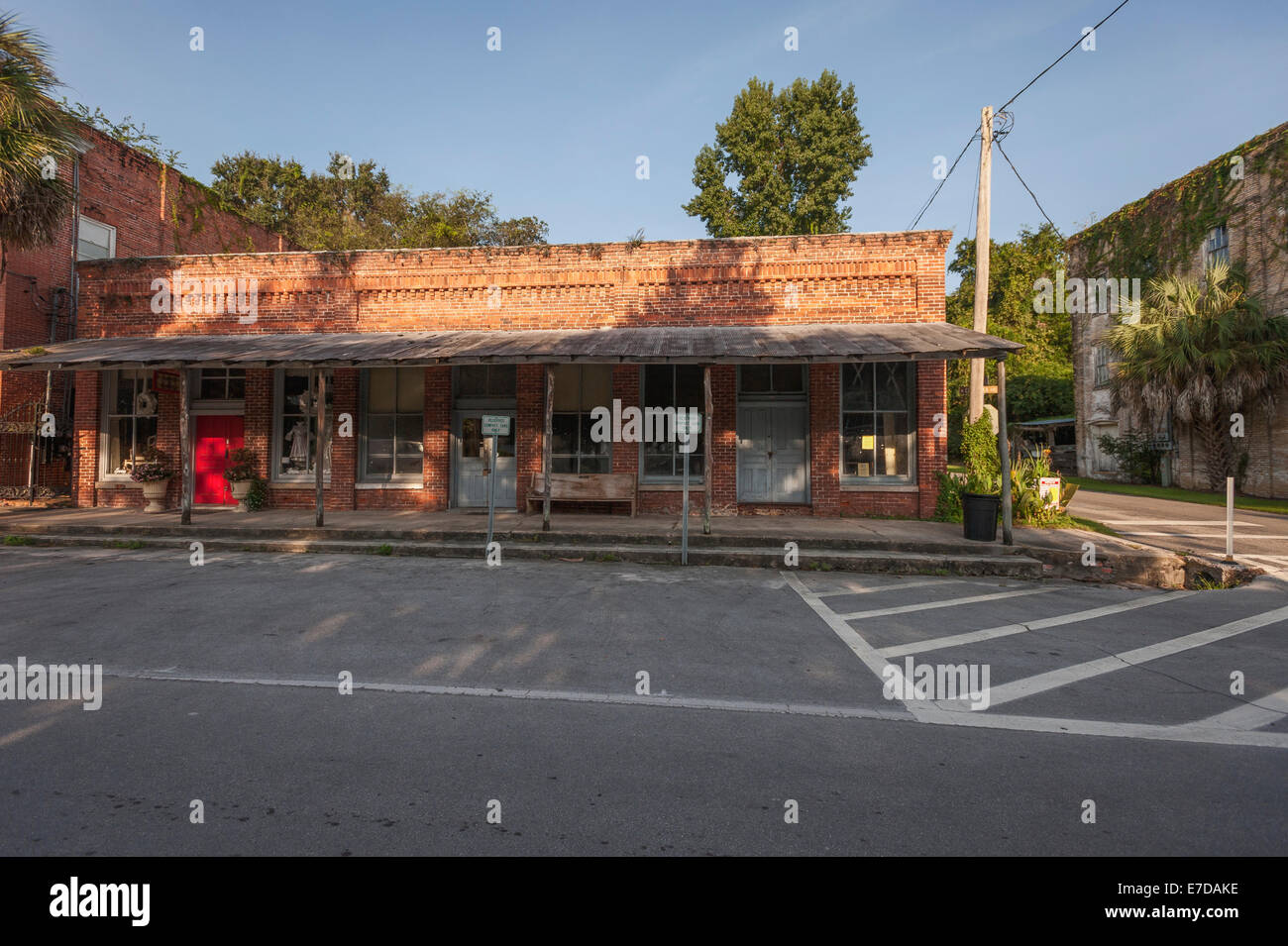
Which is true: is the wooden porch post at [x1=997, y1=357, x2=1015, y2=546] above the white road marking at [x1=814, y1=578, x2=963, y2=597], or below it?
above

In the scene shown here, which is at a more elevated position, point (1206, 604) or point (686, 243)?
point (686, 243)

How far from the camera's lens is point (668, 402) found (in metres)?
14.0

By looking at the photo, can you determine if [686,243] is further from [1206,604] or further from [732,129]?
[732,129]

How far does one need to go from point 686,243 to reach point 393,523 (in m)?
8.22

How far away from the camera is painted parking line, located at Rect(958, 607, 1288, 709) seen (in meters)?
4.77

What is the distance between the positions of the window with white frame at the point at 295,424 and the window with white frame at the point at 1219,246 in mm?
27769

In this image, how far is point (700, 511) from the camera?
530 inches

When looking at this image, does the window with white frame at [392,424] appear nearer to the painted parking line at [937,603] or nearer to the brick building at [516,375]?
the brick building at [516,375]

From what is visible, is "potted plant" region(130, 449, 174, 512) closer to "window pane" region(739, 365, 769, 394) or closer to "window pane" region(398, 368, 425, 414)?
"window pane" region(398, 368, 425, 414)

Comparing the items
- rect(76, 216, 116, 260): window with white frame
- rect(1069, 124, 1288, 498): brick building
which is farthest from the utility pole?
rect(76, 216, 116, 260): window with white frame

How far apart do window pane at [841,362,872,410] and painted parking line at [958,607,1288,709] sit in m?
7.43
